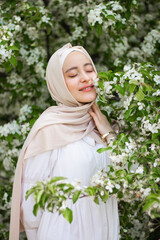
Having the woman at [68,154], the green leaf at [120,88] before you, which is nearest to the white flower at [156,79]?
the green leaf at [120,88]

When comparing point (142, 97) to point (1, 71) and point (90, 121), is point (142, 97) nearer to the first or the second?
point (90, 121)

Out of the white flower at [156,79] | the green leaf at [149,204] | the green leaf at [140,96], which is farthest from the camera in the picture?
the white flower at [156,79]

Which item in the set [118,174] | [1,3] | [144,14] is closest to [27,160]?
[118,174]

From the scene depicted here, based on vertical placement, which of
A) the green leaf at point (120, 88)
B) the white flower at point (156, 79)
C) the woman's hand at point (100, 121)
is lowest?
the woman's hand at point (100, 121)

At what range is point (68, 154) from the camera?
7.02 feet

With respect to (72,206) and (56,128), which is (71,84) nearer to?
(56,128)

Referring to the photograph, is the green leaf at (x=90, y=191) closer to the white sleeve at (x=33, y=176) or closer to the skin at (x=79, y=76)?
the white sleeve at (x=33, y=176)

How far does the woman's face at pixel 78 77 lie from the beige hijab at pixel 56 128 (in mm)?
34

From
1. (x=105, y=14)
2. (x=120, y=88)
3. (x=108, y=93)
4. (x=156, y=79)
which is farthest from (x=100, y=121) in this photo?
(x=105, y=14)

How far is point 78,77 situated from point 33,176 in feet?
2.25

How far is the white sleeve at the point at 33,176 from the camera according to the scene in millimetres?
2150

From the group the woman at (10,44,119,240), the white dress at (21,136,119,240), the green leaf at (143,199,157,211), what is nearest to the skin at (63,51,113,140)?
the woman at (10,44,119,240)

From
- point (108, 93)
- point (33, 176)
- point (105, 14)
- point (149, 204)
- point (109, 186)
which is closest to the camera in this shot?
point (149, 204)

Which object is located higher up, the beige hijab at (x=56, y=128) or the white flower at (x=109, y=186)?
the beige hijab at (x=56, y=128)
